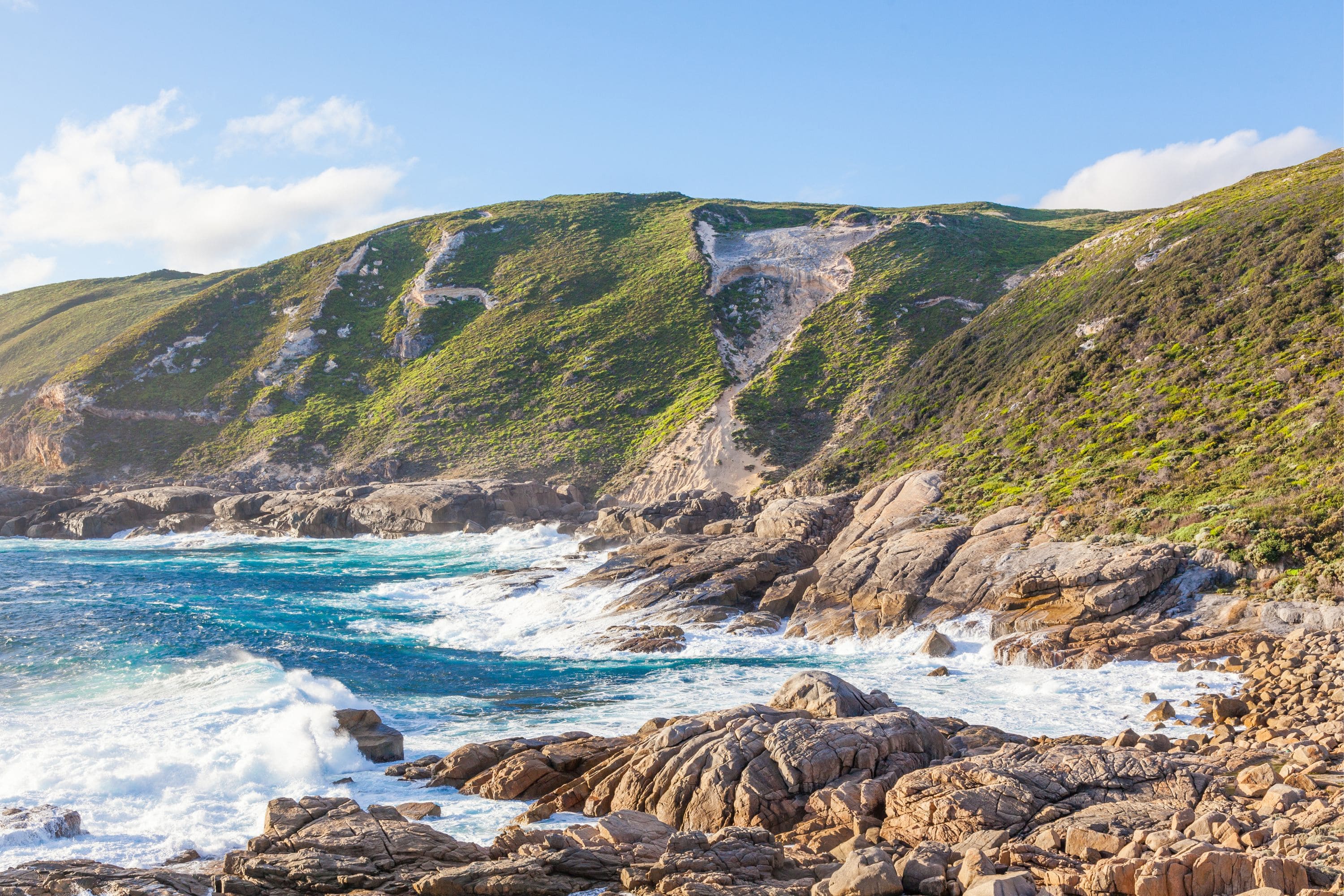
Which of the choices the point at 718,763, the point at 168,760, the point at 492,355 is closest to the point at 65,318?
the point at 492,355

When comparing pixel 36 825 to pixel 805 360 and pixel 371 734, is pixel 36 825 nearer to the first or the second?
pixel 371 734

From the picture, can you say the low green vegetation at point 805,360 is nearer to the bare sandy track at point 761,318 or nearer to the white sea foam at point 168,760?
the bare sandy track at point 761,318

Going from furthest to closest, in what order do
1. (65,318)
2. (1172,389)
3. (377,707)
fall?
(65,318)
(1172,389)
(377,707)

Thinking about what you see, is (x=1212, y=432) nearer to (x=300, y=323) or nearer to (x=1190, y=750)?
(x=1190, y=750)

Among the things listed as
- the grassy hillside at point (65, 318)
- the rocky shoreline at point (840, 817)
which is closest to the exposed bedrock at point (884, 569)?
the rocky shoreline at point (840, 817)

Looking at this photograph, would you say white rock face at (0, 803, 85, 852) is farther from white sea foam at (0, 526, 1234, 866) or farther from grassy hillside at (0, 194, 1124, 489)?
grassy hillside at (0, 194, 1124, 489)

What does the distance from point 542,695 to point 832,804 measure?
10.4m

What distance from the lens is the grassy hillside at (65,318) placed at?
84938 mm

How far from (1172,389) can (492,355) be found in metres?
51.7

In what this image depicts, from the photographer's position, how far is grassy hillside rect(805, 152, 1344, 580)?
24188 millimetres

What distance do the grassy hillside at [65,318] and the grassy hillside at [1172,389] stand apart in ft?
268

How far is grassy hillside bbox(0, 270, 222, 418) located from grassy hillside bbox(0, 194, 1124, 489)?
36.3 ft

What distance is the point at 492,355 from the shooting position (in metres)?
70.8

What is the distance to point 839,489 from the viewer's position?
134ft
